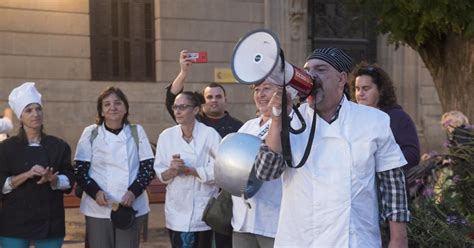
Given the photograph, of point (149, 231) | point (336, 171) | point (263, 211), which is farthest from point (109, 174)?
point (149, 231)

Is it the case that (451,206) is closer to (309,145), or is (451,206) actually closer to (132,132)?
(309,145)

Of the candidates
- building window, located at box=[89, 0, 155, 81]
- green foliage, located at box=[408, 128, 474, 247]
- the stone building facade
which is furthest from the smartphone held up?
building window, located at box=[89, 0, 155, 81]

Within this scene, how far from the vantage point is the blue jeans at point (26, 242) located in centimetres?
486

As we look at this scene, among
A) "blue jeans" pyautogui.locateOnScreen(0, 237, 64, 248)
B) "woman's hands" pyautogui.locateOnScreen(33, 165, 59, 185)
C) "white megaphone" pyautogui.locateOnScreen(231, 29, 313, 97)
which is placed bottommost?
"blue jeans" pyautogui.locateOnScreen(0, 237, 64, 248)

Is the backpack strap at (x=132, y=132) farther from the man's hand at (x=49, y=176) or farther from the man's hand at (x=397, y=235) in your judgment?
the man's hand at (x=397, y=235)

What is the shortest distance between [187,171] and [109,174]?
613 millimetres

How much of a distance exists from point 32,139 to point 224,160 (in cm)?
215

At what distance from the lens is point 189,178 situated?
205 inches

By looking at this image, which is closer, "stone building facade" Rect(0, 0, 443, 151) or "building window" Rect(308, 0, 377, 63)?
"stone building facade" Rect(0, 0, 443, 151)

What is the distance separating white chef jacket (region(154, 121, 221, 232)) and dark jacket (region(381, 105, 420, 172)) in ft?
4.59

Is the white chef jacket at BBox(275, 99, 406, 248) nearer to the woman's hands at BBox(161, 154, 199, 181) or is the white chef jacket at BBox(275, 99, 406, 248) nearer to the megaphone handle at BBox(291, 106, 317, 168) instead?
the megaphone handle at BBox(291, 106, 317, 168)

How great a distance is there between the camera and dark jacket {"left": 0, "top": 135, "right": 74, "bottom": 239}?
482cm

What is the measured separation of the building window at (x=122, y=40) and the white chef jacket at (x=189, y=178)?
357 inches

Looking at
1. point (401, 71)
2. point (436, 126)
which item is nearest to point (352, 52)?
point (401, 71)
